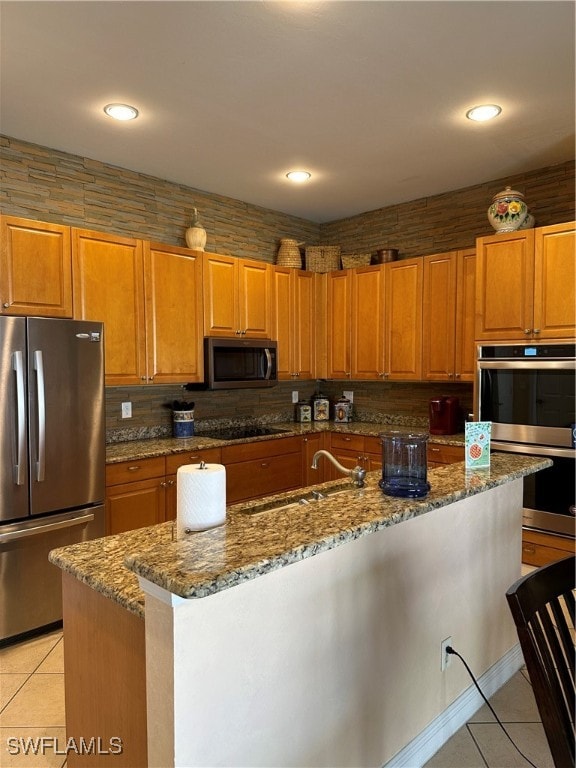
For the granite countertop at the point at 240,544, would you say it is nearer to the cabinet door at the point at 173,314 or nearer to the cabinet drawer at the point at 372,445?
the cabinet door at the point at 173,314

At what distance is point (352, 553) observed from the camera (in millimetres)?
1464

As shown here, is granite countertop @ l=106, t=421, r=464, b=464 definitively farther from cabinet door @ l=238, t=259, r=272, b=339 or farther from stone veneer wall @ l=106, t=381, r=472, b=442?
cabinet door @ l=238, t=259, r=272, b=339

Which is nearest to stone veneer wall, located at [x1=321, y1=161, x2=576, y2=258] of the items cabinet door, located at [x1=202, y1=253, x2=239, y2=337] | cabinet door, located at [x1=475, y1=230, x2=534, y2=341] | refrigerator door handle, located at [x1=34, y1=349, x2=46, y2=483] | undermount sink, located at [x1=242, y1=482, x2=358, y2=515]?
cabinet door, located at [x1=475, y1=230, x2=534, y2=341]

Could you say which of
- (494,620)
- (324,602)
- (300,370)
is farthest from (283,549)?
(300,370)

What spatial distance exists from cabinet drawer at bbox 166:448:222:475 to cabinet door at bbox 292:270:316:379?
132cm

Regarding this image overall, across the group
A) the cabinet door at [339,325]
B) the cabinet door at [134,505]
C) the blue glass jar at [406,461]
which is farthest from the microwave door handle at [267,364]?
the blue glass jar at [406,461]

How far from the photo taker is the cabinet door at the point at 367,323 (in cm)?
428

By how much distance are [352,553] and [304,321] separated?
330 cm

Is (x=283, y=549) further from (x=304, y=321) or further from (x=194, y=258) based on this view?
(x=304, y=321)

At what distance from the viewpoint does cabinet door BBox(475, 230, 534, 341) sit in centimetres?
323

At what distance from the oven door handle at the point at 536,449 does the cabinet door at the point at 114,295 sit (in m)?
2.44

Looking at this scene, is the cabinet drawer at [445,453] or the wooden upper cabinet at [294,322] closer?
the cabinet drawer at [445,453]

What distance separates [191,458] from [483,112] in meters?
2.72

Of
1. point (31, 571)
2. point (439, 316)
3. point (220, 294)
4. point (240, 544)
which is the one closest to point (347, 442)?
point (439, 316)
